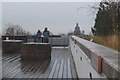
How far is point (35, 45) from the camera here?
38.4 ft

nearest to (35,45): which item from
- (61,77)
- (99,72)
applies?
(61,77)

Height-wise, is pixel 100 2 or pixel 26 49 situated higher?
pixel 100 2

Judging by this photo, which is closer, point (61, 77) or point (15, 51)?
point (61, 77)

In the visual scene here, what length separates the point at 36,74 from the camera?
23.9 feet

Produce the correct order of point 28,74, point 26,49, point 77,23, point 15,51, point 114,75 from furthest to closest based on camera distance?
point 77,23, point 15,51, point 26,49, point 28,74, point 114,75

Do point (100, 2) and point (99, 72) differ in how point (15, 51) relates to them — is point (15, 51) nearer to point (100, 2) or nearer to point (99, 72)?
point (100, 2)

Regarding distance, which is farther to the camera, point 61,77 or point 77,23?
→ point 77,23

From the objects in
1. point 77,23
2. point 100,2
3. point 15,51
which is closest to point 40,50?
point 15,51

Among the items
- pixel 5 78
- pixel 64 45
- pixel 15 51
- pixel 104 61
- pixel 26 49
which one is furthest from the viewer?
pixel 64 45

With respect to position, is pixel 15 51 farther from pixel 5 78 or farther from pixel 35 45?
pixel 5 78

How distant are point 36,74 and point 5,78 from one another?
1.00 meters

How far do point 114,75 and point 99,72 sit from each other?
0.61 meters

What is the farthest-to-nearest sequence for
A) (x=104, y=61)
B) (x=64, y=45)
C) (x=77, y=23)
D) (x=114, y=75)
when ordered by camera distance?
1. (x=77, y=23)
2. (x=64, y=45)
3. (x=104, y=61)
4. (x=114, y=75)

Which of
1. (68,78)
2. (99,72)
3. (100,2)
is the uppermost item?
(100,2)
